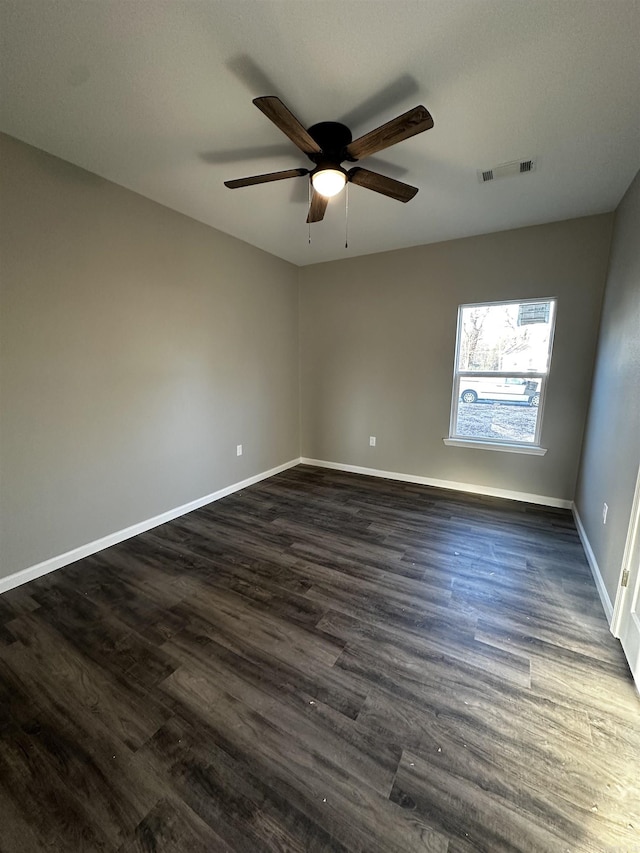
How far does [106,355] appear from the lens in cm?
247

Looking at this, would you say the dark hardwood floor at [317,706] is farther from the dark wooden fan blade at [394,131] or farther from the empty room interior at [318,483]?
the dark wooden fan blade at [394,131]

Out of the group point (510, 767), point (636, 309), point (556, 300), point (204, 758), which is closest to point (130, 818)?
point (204, 758)

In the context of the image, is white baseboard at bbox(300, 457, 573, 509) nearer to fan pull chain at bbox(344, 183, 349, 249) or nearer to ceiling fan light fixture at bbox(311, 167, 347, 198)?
fan pull chain at bbox(344, 183, 349, 249)

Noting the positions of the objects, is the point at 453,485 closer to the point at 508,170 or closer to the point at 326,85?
the point at 508,170

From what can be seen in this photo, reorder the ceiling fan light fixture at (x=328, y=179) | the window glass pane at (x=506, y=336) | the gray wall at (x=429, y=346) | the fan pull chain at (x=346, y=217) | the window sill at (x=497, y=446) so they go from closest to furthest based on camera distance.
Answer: the ceiling fan light fixture at (x=328, y=179), the fan pull chain at (x=346, y=217), the gray wall at (x=429, y=346), the window glass pane at (x=506, y=336), the window sill at (x=497, y=446)

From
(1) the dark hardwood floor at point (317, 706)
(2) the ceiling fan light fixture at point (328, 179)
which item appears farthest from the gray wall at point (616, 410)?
(2) the ceiling fan light fixture at point (328, 179)

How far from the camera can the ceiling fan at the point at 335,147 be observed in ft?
4.63

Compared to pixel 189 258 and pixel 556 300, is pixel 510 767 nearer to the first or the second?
pixel 556 300

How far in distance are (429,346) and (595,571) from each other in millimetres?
2450

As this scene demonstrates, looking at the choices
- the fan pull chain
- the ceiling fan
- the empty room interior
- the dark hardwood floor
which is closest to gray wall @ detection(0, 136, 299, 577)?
the empty room interior

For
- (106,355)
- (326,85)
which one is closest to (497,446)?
(326,85)

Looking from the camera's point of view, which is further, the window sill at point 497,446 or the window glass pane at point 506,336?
the window sill at point 497,446

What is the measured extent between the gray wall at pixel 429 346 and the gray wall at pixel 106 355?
43.7 inches

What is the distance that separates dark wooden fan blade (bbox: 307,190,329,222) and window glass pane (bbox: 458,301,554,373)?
1962mm
